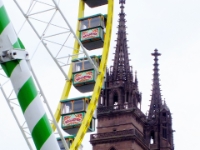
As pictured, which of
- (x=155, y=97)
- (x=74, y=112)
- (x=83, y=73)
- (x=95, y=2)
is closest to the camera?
(x=74, y=112)

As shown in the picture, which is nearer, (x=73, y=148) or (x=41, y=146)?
(x=41, y=146)

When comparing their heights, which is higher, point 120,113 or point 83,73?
point 120,113

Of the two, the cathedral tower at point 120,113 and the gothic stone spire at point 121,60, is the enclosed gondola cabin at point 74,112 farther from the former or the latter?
the gothic stone spire at point 121,60

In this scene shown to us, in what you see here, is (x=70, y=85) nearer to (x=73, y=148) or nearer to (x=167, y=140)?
(x=73, y=148)

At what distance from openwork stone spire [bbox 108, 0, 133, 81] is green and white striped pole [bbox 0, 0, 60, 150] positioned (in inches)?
3128

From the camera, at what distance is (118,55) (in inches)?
3531

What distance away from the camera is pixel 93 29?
26.4m

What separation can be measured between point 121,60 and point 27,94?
3210 inches

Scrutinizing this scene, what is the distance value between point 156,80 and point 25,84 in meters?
89.4

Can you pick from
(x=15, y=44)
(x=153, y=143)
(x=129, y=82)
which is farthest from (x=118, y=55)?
(x=15, y=44)

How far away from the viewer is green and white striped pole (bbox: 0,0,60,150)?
307 inches

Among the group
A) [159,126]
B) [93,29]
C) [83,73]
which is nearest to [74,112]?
[83,73]

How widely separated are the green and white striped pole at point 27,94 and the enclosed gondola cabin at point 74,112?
14.3 m

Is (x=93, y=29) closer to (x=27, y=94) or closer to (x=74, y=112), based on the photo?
(x=74, y=112)
